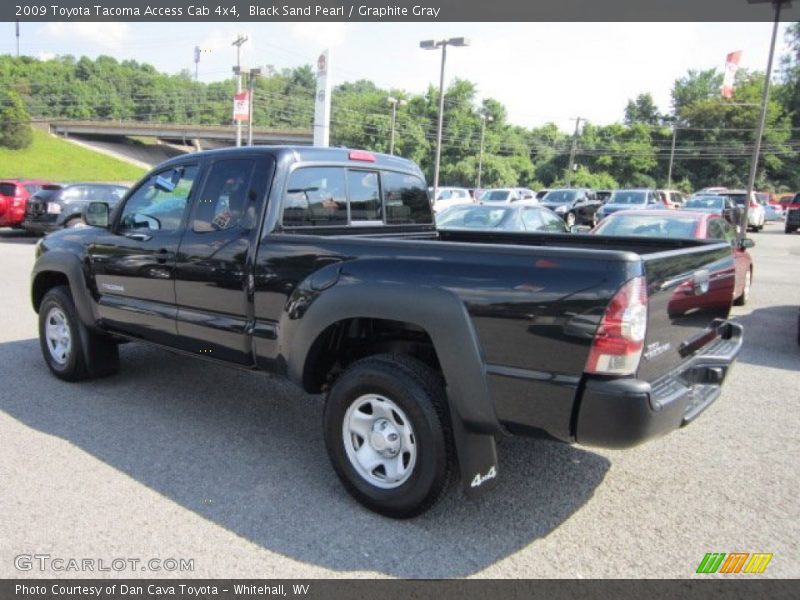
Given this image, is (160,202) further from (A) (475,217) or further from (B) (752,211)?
(B) (752,211)

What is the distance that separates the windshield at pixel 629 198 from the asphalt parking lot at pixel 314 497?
2057cm

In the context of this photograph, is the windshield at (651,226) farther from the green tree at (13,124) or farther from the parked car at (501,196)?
the green tree at (13,124)

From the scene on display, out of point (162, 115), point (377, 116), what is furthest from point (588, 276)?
point (162, 115)

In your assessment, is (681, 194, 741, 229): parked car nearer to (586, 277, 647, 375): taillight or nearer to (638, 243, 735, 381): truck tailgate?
(638, 243, 735, 381): truck tailgate

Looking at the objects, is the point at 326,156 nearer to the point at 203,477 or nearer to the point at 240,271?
the point at 240,271

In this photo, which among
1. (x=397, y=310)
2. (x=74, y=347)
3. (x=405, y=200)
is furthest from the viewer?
(x=74, y=347)

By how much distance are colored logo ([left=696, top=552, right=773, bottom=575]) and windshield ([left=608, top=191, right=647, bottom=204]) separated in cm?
2305

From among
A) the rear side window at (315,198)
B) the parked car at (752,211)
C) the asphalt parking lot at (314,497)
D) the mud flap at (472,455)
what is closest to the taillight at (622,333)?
the mud flap at (472,455)

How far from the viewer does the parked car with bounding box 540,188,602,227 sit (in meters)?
27.2

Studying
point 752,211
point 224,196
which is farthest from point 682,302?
point 752,211

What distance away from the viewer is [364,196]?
14.9 ft

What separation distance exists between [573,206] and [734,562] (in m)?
26.7

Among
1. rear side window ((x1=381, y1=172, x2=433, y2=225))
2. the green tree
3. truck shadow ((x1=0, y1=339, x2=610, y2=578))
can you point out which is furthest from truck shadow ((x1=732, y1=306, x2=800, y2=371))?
Answer: the green tree
